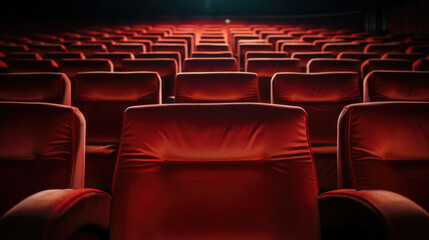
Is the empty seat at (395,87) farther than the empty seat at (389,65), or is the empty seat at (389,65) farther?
the empty seat at (389,65)

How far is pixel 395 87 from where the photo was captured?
4.51ft

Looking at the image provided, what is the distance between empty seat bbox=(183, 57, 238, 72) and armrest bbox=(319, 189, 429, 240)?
1.45 metres

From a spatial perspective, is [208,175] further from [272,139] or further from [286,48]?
[286,48]

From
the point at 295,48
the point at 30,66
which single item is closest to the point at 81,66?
the point at 30,66

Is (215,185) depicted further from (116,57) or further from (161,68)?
(116,57)

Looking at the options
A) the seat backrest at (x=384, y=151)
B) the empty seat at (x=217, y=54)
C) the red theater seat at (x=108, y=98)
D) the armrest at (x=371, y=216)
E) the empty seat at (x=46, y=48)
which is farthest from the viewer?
the empty seat at (x=46, y=48)

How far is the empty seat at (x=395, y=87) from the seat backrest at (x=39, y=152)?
4.00 ft

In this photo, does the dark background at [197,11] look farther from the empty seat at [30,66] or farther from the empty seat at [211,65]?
the empty seat at [30,66]

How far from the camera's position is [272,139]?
69 centimetres

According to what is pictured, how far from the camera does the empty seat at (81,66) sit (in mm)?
1981

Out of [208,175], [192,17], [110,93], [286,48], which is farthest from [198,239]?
[192,17]

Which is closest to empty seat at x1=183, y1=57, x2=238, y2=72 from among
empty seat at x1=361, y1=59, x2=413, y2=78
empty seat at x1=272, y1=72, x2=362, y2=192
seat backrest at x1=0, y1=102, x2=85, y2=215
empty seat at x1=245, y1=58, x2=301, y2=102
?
empty seat at x1=245, y1=58, x2=301, y2=102

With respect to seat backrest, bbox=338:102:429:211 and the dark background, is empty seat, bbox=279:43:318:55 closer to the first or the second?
seat backrest, bbox=338:102:429:211

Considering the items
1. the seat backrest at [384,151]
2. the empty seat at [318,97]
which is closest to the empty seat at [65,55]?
the empty seat at [318,97]
